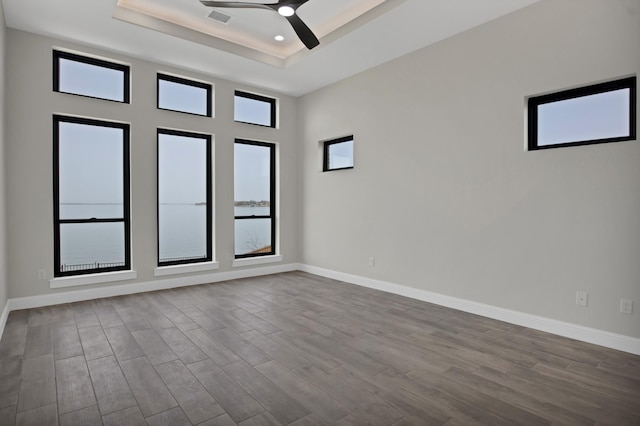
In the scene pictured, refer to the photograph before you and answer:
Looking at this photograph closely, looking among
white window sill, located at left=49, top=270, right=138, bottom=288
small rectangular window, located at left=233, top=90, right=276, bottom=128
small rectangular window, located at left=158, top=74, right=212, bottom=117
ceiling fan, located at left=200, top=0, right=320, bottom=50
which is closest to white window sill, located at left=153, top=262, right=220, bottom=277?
white window sill, located at left=49, top=270, right=138, bottom=288

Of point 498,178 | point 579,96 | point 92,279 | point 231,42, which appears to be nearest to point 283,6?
point 231,42

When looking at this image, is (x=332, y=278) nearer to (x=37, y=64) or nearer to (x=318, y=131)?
(x=318, y=131)

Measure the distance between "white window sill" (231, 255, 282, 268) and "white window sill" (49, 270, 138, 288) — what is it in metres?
1.47

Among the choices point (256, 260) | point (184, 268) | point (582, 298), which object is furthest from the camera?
point (256, 260)

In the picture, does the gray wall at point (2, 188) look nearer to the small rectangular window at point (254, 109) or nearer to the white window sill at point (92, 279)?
the white window sill at point (92, 279)

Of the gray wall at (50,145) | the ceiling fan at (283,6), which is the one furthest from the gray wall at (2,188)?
the ceiling fan at (283,6)

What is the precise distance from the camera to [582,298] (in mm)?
3066

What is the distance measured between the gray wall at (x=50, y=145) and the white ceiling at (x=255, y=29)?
0.35 m

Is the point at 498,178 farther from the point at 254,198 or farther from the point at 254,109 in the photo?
the point at 254,109

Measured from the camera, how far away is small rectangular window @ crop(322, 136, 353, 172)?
17.8ft

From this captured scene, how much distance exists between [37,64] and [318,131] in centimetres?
370

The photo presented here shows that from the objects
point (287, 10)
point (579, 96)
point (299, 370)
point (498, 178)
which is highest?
point (287, 10)

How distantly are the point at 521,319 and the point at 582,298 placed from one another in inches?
22.2

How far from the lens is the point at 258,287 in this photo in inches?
195
